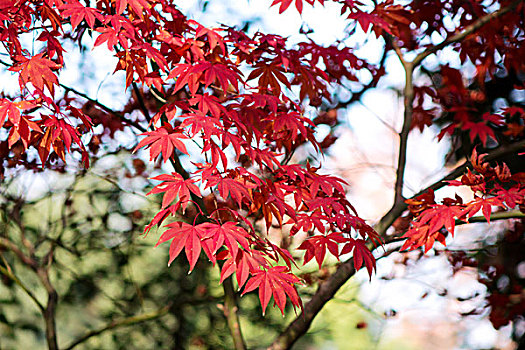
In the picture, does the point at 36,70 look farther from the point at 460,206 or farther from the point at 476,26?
the point at 476,26

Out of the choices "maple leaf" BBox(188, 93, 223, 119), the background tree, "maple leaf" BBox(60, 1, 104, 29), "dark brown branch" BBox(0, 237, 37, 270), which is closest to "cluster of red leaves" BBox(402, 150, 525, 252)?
the background tree

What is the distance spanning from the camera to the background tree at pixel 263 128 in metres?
1.50

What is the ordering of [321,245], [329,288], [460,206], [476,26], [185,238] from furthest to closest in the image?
[476,26]
[329,288]
[460,206]
[321,245]
[185,238]

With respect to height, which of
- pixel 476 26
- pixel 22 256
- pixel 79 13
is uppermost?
pixel 476 26

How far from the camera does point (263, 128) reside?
6.24ft

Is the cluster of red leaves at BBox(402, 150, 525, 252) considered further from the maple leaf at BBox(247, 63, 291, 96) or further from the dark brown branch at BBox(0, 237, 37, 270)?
the dark brown branch at BBox(0, 237, 37, 270)

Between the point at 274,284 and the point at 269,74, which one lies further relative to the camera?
the point at 269,74

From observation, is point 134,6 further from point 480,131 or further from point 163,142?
point 480,131

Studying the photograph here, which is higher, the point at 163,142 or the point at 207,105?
the point at 207,105

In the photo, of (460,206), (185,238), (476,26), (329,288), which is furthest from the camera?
(476,26)

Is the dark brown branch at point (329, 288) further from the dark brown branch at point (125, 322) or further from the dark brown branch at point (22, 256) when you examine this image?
the dark brown branch at point (22, 256)

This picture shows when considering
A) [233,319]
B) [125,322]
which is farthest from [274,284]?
[125,322]

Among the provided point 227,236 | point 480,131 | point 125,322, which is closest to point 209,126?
point 227,236

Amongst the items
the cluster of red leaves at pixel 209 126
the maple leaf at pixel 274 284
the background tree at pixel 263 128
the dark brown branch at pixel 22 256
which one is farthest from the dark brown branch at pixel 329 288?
the dark brown branch at pixel 22 256
